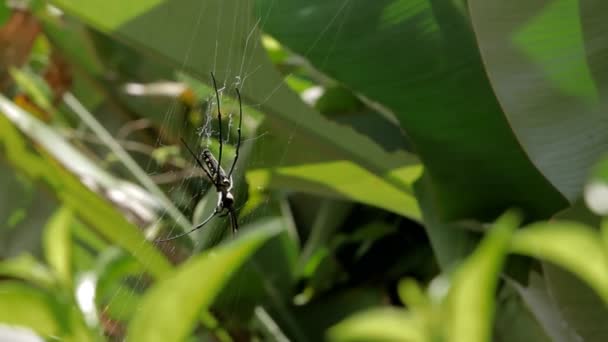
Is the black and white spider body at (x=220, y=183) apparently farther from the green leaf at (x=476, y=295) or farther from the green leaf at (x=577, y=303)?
the green leaf at (x=476, y=295)

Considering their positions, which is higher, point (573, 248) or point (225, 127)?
point (225, 127)

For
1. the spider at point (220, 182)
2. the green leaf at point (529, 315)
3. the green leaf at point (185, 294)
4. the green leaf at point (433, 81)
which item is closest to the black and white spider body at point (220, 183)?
the spider at point (220, 182)

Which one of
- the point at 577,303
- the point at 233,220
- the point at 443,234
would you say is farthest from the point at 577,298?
the point at 233,220

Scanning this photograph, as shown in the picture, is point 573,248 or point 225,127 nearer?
point 573,248

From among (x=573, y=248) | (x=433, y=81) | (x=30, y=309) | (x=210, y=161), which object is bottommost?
(x=573, y=248)

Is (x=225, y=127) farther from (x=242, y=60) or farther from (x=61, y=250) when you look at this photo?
(x=61, y=250)

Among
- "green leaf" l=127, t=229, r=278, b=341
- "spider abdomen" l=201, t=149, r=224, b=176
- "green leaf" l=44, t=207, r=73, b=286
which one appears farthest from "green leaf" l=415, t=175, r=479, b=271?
"green leaf" l=127, t=229, r=278, b=341

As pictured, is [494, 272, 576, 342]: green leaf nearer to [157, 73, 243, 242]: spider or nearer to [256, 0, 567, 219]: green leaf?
[256, 0, 567, 219]: green leaf

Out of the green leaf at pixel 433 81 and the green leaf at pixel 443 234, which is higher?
the green leaf at pixel 433 81

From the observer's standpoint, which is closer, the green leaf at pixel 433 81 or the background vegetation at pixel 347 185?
the background vegetation at pixel 347 185
